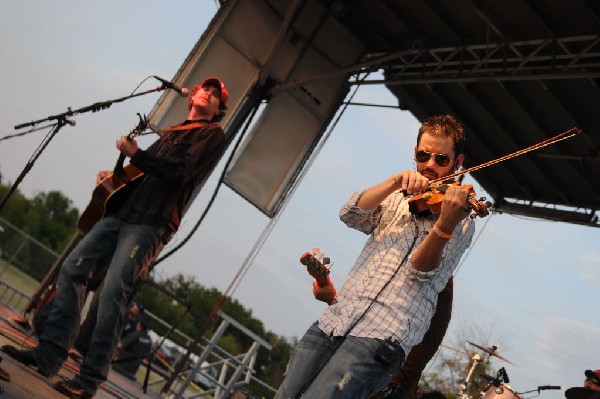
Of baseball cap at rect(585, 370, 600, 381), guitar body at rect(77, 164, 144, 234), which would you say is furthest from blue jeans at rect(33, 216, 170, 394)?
baseball cap at rect(585, 370, 600, 381)

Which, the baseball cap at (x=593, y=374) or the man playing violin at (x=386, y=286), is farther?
the baseball cap at (x=593, y=374)

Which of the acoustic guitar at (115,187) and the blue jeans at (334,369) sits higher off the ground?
the acoustic guitar at (115,187)

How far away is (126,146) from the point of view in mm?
4246

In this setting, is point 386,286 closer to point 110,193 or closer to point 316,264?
point 316,264

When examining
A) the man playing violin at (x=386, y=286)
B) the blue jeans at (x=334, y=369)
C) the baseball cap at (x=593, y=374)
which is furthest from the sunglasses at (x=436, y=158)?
the baseball cap at (x=593, y=374)

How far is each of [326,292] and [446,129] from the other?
83cm

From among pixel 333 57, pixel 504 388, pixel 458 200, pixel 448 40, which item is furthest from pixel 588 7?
pixel 458 200

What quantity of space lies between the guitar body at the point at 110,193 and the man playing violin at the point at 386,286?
75.0 inches

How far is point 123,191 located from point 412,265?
2.34 meters

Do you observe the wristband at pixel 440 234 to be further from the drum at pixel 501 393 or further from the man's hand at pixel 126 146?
the drum at pixel 501 393

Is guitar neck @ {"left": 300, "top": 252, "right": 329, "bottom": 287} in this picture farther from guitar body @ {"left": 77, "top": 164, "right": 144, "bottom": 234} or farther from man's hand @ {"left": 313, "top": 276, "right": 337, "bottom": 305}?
guitar body @ {"left": 77, "top": 164, "right": 144, "bottom": 234}

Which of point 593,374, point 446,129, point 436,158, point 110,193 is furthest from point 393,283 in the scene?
point 593,374

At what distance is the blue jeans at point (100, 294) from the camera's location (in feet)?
13.5

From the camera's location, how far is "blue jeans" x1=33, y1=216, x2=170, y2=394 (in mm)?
4121
